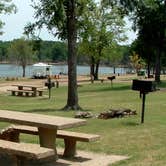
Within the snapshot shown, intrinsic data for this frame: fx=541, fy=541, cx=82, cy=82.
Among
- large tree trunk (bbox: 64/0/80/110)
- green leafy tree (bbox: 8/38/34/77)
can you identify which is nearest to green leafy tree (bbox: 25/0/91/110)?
large tree trunk (bbox: 64/0/80/110)

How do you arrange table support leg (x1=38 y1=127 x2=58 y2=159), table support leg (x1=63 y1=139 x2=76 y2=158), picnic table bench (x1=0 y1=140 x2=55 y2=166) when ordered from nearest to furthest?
picnic table bench (x1=0 y1=140 x2=55 y2=166), table support leg (x1=38 y1=127 x2=58 y2=159), table support leg (x1=63 y1=139 x2=76 y2=158)

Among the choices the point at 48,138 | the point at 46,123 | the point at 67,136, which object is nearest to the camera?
the point at 46,123

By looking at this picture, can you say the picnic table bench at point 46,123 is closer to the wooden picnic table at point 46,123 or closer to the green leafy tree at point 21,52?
the wooden picnic table at point 46,123

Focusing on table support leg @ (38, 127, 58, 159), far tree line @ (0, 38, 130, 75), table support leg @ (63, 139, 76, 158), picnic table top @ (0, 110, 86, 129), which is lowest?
table support leg @ (63, 139, 76, 158)

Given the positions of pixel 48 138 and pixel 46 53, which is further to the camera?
pixel 46 53

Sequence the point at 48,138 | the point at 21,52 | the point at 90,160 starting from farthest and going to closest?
the point at 21,52 < the point at 90,160 < the point at 48,138

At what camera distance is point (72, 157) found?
10055mm

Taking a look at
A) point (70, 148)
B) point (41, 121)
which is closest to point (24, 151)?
point (41, 121)

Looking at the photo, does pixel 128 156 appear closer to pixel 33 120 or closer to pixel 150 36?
pixel 33 120

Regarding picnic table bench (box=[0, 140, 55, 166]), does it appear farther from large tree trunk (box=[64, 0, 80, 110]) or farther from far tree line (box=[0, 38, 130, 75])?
far tree line (box=[0, 38, 130, 75])

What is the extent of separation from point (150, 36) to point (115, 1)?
23608 mm

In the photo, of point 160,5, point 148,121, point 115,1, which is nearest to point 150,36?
point 160,5

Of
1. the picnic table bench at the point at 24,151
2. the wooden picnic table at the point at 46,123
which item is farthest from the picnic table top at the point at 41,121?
the picnic table bench at the point at 24,151

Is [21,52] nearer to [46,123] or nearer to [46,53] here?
[46,53]
